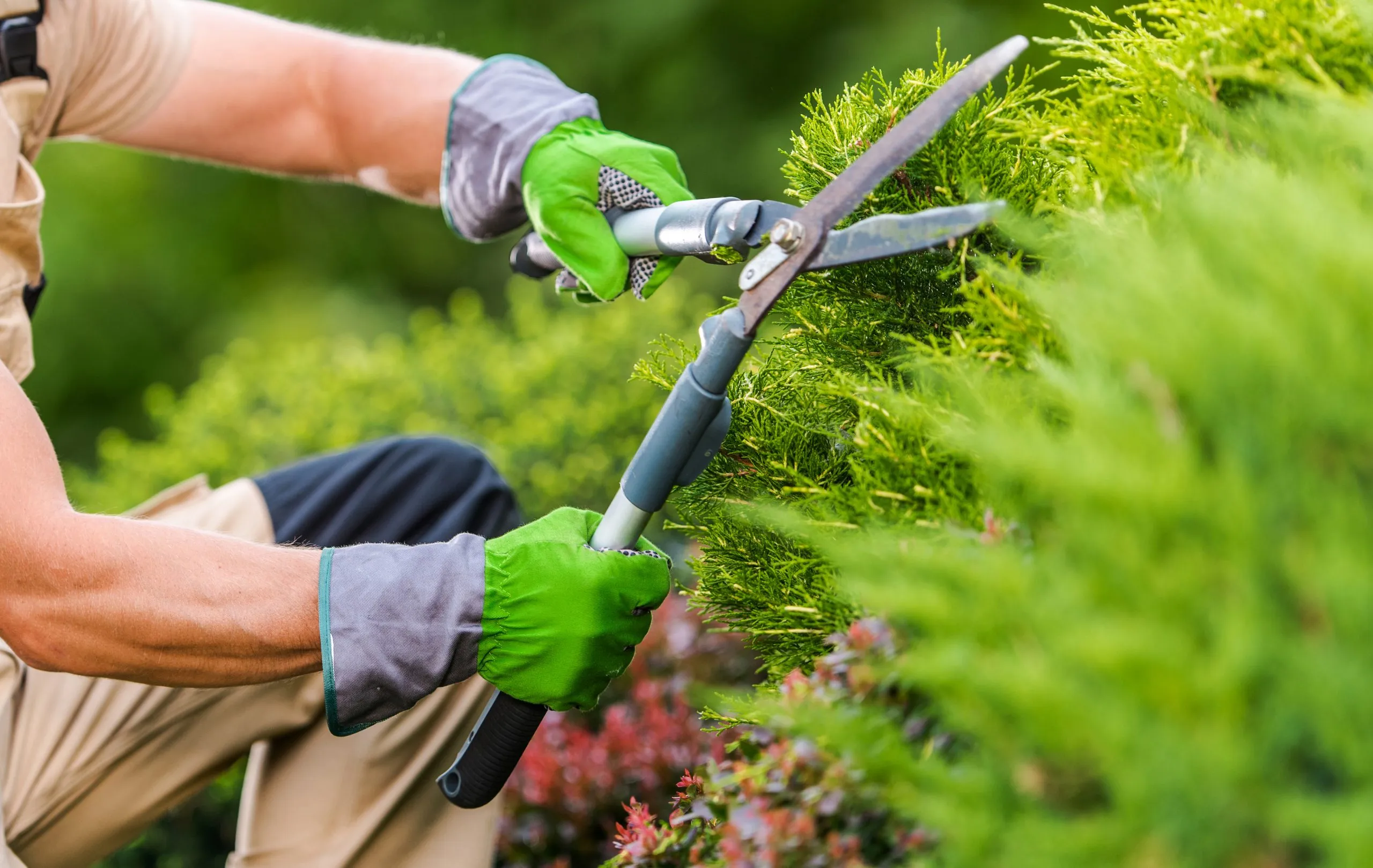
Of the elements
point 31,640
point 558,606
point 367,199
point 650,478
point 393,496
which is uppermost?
point 650,478

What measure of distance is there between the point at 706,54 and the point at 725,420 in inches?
167

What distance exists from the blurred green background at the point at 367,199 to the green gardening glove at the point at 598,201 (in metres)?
3.05

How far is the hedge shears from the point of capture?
3.41 feet

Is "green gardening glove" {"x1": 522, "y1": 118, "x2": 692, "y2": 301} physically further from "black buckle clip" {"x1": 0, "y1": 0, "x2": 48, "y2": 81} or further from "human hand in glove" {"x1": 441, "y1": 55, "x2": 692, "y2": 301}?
"black buckle clip" {"x1": 0, "y1": 0, "x2": 48, "y2": 81}

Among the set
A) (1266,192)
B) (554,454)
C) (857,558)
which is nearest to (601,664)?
(857,558)

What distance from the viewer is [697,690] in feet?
6.40

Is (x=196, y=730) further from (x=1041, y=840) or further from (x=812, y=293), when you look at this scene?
(x=1041, y=840)

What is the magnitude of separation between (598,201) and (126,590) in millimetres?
762

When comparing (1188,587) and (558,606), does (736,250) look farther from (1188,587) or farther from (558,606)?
(1188,587)

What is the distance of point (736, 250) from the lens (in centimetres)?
126

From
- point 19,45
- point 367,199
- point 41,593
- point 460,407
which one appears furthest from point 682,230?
point 367,199

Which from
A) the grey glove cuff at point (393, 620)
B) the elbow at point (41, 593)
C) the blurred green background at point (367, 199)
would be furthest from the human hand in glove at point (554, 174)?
the blurred green background at point (367, 199)

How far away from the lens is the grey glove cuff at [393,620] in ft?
3.84

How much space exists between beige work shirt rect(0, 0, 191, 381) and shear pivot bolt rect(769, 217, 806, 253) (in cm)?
95
